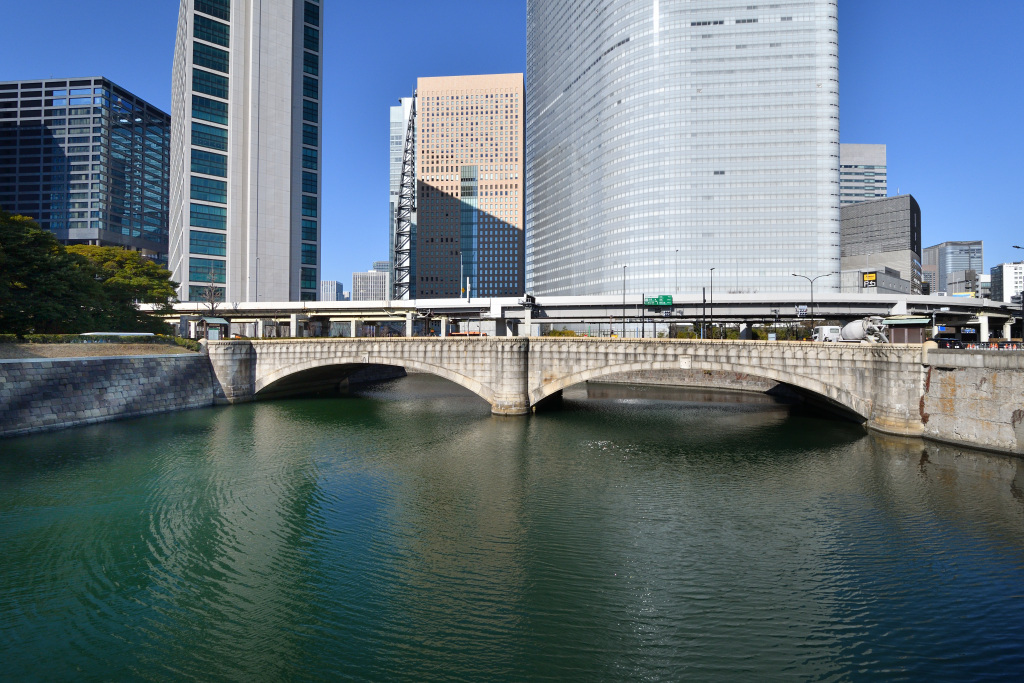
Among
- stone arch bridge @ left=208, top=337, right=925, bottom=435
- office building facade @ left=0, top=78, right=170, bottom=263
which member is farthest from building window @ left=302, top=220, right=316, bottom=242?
office building facade @ left=0, top=78, right=170, bottom=263

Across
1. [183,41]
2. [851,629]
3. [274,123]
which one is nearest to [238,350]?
[851,629]

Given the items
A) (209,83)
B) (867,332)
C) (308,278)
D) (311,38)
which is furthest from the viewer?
(308,278)

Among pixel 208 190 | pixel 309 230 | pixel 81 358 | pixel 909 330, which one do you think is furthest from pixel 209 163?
pixel 909 330

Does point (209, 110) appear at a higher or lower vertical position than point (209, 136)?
higher

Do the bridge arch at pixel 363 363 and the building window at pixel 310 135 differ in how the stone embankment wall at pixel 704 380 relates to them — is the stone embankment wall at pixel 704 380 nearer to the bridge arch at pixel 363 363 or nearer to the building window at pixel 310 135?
the bridge arch at pixel 363 363

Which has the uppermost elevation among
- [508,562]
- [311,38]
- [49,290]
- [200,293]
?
[311,38]

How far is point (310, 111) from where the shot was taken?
416ft

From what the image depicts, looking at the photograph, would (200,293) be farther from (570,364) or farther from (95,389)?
(570,364)

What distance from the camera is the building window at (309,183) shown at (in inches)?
4929

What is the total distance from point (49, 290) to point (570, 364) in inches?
2035

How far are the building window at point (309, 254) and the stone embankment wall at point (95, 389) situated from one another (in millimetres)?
69236

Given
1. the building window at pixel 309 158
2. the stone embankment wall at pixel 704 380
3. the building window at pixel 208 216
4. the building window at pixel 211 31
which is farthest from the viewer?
the building window at pixel 309 158

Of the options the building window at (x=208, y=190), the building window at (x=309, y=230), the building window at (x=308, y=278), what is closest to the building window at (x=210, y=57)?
the building window at (x=208, y=190)

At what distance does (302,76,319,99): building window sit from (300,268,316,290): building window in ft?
136
